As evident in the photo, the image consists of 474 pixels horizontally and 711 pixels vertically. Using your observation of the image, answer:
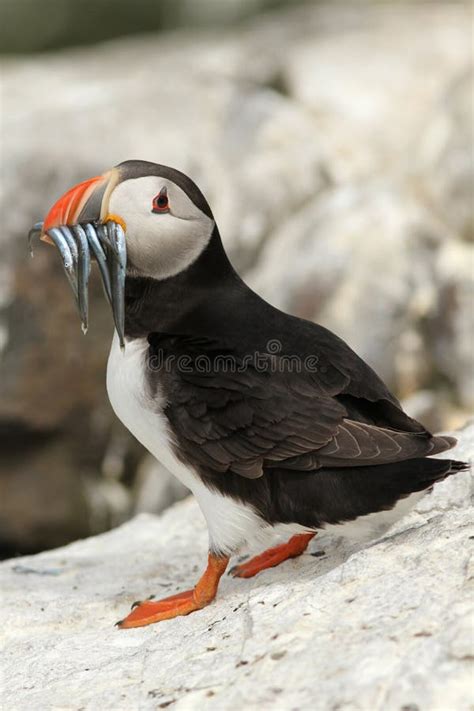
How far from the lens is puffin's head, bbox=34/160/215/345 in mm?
3605

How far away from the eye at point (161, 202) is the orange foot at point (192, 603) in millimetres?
1278

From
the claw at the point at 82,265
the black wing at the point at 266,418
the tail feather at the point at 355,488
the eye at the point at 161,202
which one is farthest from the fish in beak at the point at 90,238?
the tail feather at the point at 355,488

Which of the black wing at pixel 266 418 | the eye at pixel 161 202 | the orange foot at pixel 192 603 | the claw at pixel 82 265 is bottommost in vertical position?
the orange foot at pixel 192 603

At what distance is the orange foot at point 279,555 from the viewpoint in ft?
13.3

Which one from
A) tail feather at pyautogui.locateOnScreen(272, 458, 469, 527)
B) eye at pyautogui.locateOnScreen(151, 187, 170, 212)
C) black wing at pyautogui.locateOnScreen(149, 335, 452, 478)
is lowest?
tail feather at pyautogui.locateOnScreen(272, 458, 469, 527)

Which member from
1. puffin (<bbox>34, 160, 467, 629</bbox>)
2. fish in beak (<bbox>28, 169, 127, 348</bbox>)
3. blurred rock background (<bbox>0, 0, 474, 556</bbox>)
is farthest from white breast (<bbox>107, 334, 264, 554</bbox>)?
blurred rock background (<bbox>0, 0, 474, 556</bbox>)

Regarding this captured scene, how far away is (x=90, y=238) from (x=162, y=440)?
2.48 ft

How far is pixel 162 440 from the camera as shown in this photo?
369 centimetres

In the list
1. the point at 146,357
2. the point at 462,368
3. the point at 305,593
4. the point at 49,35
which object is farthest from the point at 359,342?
the point at 49,35

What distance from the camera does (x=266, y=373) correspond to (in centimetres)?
355

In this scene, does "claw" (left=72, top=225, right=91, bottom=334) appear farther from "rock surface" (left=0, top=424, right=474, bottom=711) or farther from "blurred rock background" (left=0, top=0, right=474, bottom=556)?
"blurred rock background" (left=0, top=0, right=474, bottom=556)

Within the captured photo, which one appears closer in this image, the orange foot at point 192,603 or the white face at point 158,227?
the white face at point 158,227

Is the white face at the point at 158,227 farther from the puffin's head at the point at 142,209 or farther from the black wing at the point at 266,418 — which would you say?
the black wing at the point at 266,418

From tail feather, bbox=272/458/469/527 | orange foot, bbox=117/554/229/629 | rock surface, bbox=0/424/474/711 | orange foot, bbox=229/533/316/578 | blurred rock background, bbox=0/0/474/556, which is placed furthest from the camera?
blurred rock background, bbox=0/0/474/556
